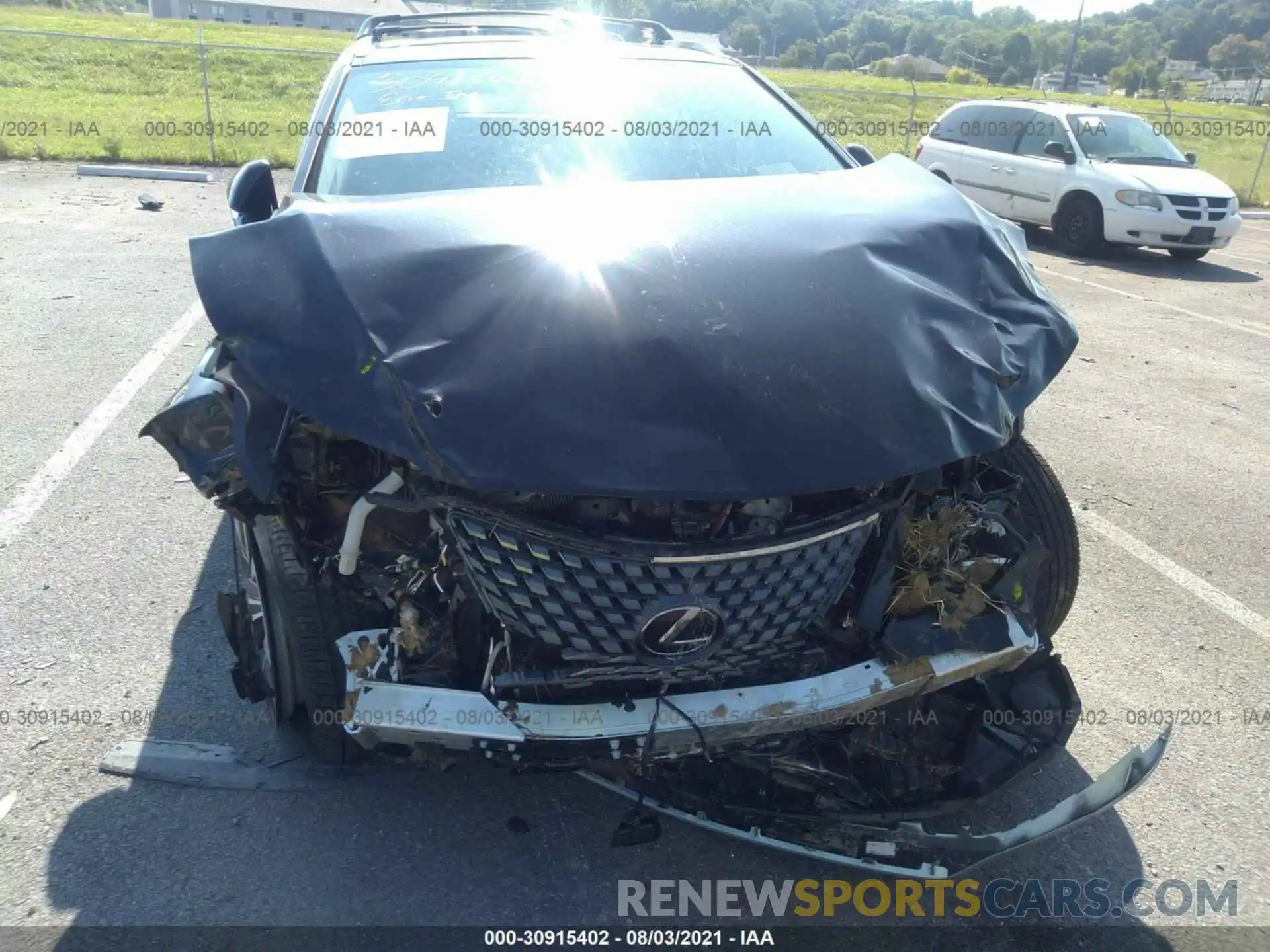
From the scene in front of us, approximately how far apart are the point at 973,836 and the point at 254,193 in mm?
2667

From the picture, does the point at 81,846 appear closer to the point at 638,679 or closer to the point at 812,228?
the point at 638,679

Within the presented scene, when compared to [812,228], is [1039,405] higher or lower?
lower

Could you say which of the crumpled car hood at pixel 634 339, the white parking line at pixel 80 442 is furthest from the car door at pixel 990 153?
the crumpled car hood at pixel 634 339

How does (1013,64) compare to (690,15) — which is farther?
(1013,64)

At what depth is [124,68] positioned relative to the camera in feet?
68.1

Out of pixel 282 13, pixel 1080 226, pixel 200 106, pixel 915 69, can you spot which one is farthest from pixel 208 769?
pixel 282 13

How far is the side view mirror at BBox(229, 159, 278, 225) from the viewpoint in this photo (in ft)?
9.70

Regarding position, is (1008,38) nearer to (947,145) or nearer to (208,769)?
(947,145)

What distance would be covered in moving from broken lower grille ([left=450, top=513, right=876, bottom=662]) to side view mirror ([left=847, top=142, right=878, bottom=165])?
77.6 inches

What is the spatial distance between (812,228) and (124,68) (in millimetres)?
22945

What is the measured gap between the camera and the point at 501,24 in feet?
15.8

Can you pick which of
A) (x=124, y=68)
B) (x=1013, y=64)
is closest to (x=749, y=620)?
(x=124, y=68)

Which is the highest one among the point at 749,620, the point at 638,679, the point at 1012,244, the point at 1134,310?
the point at 1012,244

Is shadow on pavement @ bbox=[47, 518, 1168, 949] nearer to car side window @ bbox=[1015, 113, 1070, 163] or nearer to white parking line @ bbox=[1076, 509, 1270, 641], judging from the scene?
white parking line @ bbox=[1076, 509, 1270, 641]
